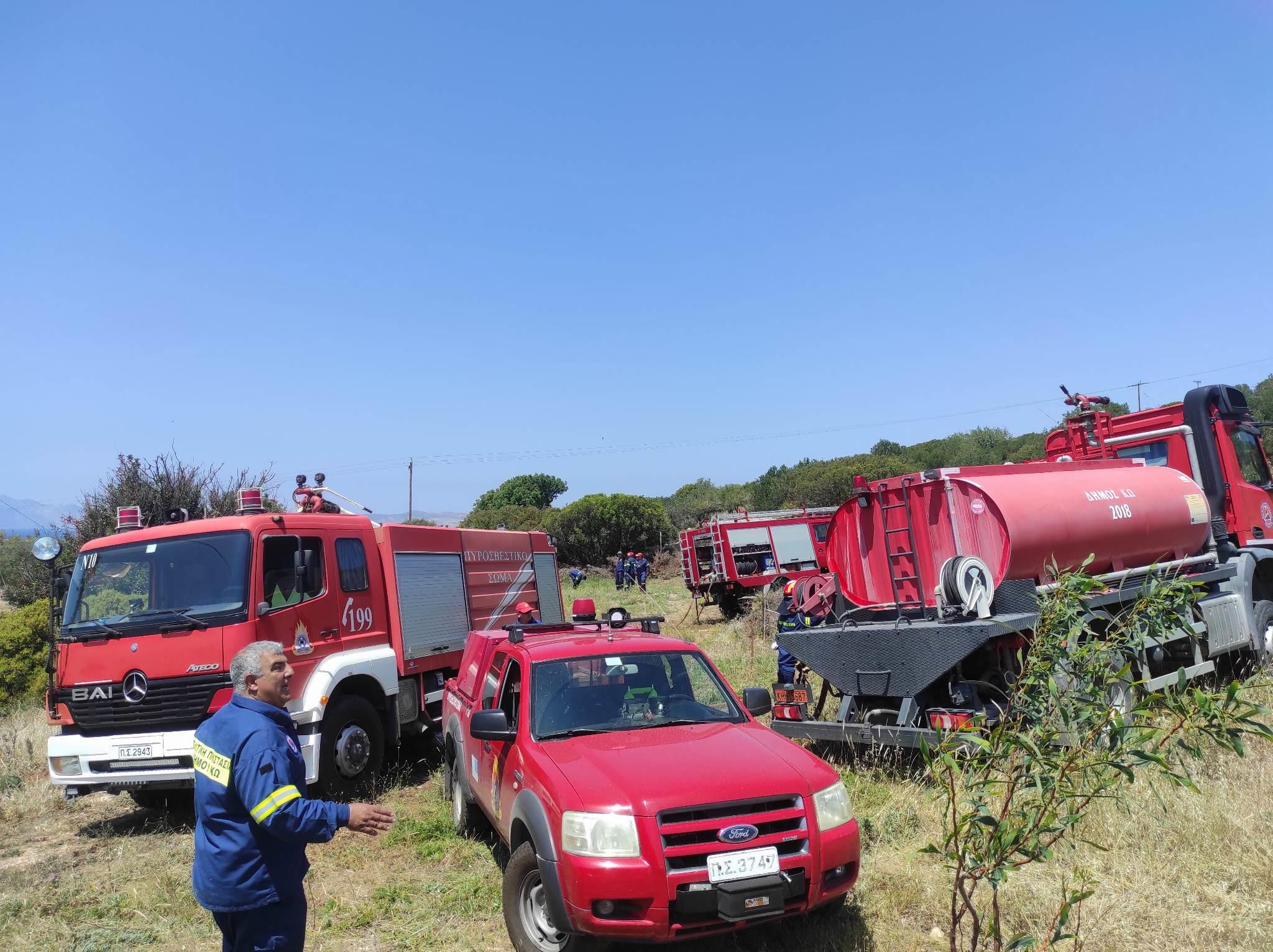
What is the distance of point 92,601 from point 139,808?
2258 mm

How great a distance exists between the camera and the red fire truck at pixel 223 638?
7.30 meters

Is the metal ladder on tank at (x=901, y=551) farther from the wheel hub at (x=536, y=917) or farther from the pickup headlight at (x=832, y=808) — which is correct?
the wheel hub at (x=536, y=917)

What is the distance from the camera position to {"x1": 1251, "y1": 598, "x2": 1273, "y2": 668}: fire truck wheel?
963cm

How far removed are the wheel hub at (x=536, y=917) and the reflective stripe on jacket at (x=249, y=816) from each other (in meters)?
1.48

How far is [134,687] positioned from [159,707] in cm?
31

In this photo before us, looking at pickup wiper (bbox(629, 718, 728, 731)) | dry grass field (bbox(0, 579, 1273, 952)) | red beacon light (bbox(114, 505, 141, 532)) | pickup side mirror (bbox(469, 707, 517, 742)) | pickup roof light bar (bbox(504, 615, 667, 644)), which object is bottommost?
dry grass field (bbox(0, 579, 1273, 952))

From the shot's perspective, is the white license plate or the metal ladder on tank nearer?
the white license plate

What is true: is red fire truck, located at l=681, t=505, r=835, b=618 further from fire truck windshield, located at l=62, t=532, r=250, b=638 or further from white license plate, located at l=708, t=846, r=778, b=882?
white license plate, located at l=708, t=846, r=778, b=882

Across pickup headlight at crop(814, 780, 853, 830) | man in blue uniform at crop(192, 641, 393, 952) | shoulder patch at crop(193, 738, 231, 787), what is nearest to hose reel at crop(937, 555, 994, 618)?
pickup headlight at crop(814, 780, 853, 830)

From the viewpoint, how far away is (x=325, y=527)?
8695 millimetres

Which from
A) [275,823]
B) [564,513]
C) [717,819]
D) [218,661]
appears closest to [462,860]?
[218,661]

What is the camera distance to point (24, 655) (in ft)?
43.9

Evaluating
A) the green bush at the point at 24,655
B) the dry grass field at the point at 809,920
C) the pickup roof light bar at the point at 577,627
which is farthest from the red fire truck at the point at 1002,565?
the green bush at the point at 24,655

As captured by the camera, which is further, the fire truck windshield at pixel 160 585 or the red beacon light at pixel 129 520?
the red beacon light at pixel 129 520
